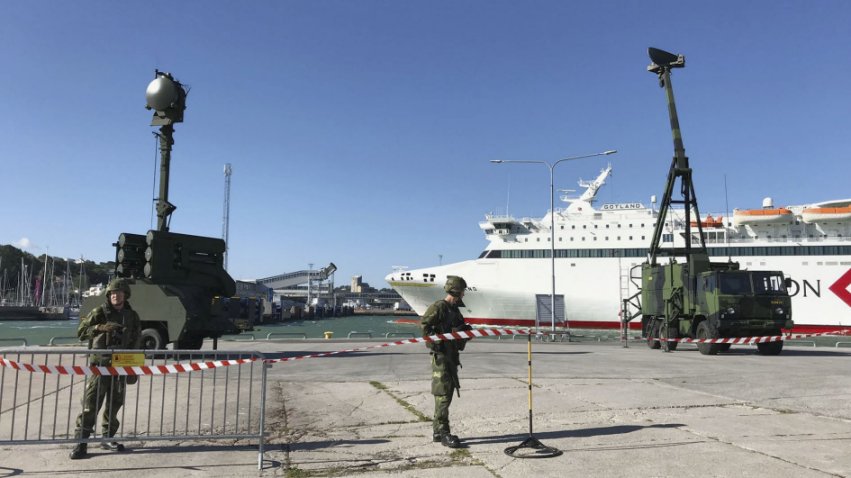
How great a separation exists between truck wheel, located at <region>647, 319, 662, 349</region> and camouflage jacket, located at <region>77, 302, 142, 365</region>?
57.5 ft

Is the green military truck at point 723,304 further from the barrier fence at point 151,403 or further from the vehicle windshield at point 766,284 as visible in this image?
the barrier fence at point 151,403

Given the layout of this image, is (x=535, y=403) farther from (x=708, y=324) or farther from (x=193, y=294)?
(x=708, y=324)

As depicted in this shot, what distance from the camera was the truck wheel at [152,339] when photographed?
1270 centimetres

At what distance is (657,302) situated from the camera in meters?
18.7

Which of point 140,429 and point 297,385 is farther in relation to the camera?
point 297,385

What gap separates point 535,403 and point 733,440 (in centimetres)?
270

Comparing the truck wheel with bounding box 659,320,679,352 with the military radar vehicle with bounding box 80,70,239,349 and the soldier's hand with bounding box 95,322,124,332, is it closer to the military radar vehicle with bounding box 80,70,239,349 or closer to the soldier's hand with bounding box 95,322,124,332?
the military radar vehicle with bounding box 80,70,239,349

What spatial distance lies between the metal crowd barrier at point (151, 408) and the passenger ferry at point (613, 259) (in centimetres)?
3294

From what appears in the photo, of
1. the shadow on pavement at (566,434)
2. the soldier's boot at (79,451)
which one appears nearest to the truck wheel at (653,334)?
the shadow on pavement at (566,434)

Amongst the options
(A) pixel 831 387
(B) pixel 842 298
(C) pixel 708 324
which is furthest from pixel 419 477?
(B) pixel 842 298

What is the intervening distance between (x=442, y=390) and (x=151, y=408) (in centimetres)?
441

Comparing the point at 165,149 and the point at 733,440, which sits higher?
the point at 165,149

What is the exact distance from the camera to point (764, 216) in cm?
4066

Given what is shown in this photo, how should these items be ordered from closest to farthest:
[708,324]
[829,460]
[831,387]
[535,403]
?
[829,460] < [535,403] < [831,387] < [708,324]
